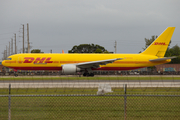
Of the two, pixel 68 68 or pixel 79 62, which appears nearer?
pixel 68 68

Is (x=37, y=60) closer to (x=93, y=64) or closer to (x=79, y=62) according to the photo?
(x=79, y=62)

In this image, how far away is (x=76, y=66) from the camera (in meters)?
32.1

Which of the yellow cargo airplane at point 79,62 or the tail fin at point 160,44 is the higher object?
the tail fin at point 160,44

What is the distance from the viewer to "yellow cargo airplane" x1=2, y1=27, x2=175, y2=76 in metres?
32.1

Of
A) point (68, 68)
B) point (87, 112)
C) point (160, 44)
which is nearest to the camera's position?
point (87, 112)

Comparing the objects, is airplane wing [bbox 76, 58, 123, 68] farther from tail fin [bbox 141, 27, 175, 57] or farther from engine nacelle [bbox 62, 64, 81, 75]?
tail fin [bbox 141, 27, 175, 57]

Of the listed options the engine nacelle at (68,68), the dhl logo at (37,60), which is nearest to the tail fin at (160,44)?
the engine nacelle at (68,68)

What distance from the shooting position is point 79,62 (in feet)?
112

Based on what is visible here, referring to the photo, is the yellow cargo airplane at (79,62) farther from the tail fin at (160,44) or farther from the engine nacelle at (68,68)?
the tail fin at (160,44)

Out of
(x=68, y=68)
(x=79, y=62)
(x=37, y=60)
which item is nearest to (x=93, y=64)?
(x=79, y=62)

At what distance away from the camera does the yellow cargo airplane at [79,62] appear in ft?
105

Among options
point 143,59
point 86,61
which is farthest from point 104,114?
point 143,59

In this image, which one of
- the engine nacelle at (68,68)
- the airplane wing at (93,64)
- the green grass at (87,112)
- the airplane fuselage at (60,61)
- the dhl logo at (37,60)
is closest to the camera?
the green grass at (87,112)

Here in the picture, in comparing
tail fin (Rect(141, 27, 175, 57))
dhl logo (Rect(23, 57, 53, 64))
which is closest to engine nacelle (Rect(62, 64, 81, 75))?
dhl logo (Rect(23, 57, 53, 64))
